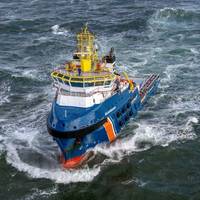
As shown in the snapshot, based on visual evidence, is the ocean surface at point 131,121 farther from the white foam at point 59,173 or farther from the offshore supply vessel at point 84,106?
the offshore supply vessel at point 84,106

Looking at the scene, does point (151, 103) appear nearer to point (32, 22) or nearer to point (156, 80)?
point (156, 80)

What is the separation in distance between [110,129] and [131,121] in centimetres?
568

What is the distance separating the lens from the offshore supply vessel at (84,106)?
3306cm

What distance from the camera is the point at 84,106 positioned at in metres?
34.3

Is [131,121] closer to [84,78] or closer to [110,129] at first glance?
[110,129]

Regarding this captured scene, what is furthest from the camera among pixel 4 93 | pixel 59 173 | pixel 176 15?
pixel 176 15

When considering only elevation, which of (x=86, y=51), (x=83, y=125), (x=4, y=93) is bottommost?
(x=4, y=93)

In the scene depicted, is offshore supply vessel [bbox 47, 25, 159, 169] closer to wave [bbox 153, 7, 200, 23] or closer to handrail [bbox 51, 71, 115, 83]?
handrail [bbox 51, 71, 115, 83]

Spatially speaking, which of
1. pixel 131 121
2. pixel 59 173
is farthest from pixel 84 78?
pixel 131 121

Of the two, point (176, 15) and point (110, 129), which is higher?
point (176, 15)

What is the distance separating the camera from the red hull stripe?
3504cm

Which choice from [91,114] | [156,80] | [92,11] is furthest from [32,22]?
[91,114]

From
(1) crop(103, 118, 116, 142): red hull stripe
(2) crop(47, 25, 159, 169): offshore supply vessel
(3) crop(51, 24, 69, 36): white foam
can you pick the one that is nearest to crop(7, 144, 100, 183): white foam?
(2) crop(47, 25, 159, 169): offshore supply vessel

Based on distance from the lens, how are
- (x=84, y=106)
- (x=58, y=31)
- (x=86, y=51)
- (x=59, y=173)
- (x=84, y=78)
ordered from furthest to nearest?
1. (x=58, y=31)
2. (x=86, y=51)
3. (x=84, y=106)
4. (x=84, y=78)
5. (x=59, y=173)
